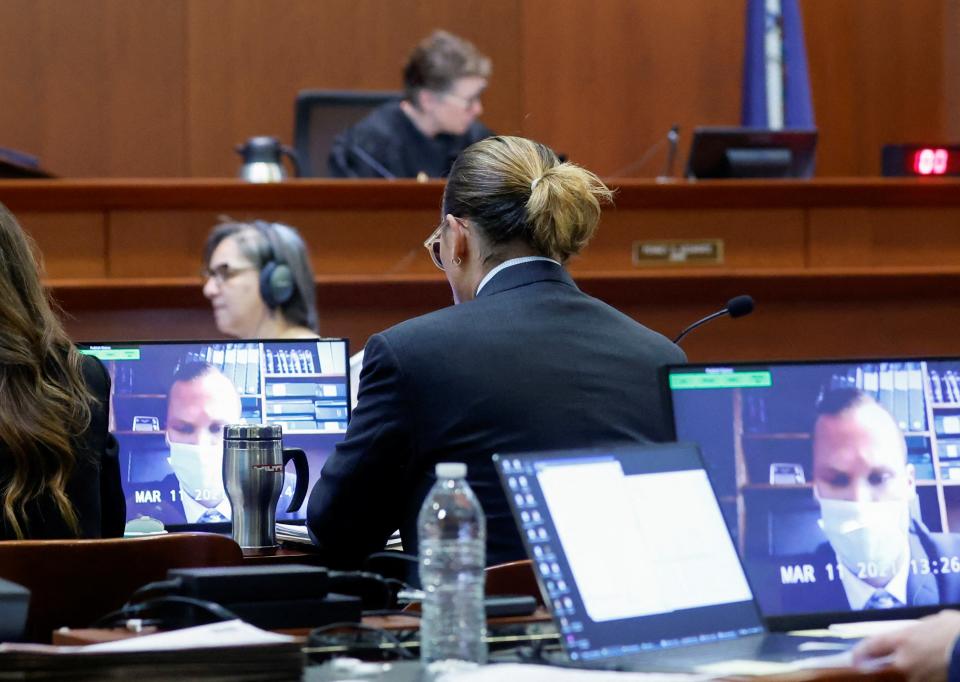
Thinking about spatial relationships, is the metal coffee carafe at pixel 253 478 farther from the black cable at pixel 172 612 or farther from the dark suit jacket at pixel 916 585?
the dark suit jacket at pixel 916 585

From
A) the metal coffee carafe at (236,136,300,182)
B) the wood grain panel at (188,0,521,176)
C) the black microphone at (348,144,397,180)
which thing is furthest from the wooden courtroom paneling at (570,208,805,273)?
the wood grain panel at (188,0,521,176)

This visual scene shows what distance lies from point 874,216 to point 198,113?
3.11 m

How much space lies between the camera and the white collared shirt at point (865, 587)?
155 cm

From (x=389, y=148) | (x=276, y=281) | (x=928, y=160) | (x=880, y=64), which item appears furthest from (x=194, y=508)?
(x=880, y=64)

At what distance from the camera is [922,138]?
6902 mm

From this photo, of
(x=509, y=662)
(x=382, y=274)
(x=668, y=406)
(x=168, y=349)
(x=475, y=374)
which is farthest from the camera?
(x=382, y=274)

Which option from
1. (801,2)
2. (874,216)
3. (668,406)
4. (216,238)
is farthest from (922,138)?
(668,406)

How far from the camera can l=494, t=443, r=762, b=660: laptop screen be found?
4.27 ft

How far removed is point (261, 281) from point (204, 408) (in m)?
1.42

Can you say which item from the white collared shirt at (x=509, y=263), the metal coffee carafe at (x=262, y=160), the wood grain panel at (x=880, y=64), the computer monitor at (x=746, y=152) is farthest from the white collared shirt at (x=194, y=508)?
the wood grain panel at (x=880, y=64)

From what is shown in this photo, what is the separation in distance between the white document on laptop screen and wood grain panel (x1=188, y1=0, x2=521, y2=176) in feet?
17.6

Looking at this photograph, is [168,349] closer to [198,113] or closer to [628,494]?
[628,494]

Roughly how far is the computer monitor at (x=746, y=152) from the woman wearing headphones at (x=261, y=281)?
1.70 meters

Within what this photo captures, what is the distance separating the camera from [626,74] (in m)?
6.74
